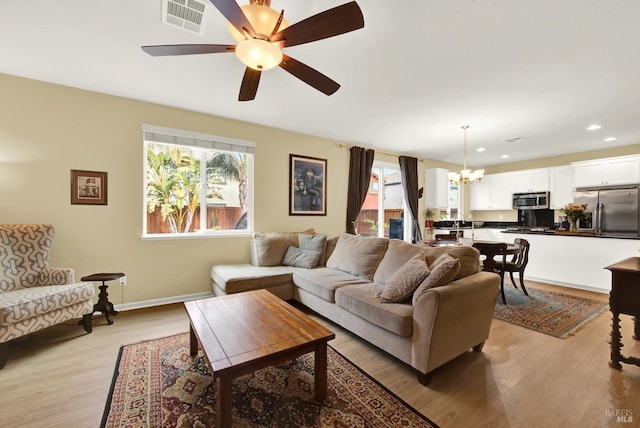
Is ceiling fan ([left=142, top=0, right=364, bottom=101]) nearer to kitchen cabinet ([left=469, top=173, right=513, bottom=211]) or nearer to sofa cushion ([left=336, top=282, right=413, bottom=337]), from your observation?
sofa cushion ([left=336, top=282, right=413, bottom=337])

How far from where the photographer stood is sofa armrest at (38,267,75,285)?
2.62 metres

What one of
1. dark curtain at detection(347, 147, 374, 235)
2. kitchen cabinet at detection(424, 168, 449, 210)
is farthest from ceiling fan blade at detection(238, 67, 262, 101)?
kitchen cabinet at detection(424, 168, 449, 210)

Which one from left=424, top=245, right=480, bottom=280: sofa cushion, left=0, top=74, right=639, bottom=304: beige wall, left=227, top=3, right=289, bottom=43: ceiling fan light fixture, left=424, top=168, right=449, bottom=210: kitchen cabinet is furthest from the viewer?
left=424, top=168, right=449, bottom=210: kitchen cabinet

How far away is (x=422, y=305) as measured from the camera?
1.89 meters

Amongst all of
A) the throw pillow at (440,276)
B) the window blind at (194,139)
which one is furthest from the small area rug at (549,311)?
the window blind at (194,139)

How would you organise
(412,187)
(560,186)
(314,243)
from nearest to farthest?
(314,243) → (560,186) → (412,187)

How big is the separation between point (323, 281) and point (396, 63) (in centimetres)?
230

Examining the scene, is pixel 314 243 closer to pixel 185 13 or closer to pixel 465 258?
pixel 465 258

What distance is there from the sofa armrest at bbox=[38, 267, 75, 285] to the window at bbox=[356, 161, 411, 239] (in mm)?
4278

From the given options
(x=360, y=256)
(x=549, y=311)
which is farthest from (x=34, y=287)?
(x=549, y=311)

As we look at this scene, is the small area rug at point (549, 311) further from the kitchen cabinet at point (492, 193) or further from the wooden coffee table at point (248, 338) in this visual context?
the kitchen cabinet at point (492, 193)

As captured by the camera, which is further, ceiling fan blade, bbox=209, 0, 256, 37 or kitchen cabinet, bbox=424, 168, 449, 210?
kitchen cabinet, bbox=424, 168, 449, 210

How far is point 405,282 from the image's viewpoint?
7.13ft

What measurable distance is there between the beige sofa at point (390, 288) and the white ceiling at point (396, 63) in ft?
5.73
